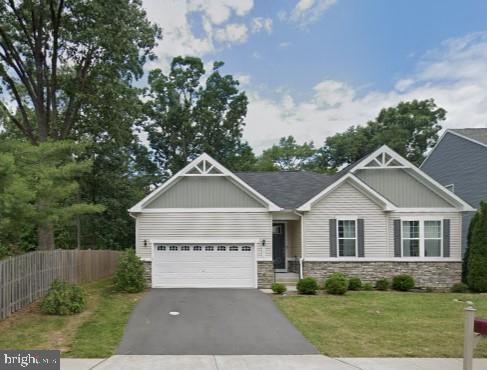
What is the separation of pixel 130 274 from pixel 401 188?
11.6 metres

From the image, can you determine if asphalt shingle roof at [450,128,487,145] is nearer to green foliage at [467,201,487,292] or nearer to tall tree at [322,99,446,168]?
green foliage at [467,201,487,292]

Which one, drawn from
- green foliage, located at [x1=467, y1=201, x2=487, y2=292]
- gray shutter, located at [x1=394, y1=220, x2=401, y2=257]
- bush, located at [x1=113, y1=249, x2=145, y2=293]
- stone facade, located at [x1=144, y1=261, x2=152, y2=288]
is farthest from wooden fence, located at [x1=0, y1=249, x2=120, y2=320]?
green foliage, located at [x1=467, y1=201, x2=487, y2=292]

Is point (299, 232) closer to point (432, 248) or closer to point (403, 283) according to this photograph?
point (403, 283)

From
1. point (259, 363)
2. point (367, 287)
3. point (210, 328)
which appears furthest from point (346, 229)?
point (259, 363)

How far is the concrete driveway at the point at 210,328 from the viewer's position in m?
7.65

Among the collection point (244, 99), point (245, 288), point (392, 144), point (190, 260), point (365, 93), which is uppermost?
point (244, 99)

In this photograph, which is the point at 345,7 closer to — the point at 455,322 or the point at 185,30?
the point at 185,30

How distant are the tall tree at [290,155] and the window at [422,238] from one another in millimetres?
25745

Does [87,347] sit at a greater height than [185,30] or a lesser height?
lesser

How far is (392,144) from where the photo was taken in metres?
34.8

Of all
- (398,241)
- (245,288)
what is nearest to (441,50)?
(398,241)

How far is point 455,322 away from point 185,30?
753 inches

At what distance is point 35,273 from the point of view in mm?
11602

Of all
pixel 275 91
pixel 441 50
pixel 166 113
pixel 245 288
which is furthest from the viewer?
pixel 166 113
